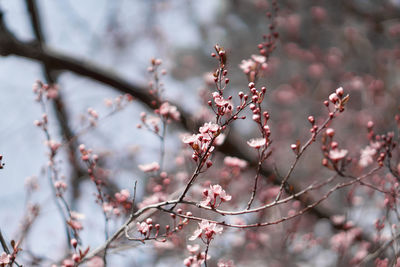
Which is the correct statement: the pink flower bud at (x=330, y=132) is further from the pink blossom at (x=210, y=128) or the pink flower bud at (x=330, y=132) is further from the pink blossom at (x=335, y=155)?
the pink blossom at (x=210, y=128)

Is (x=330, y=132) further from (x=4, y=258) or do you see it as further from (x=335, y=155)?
(x=4, y=258)

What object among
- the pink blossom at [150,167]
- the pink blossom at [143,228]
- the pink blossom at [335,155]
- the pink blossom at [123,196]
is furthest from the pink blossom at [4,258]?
the pink blossom at [335,155]

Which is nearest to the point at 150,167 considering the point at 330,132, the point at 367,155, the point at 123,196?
the point at 123,196

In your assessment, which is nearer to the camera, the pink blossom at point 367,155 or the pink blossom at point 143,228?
the pink blossom at point 143,228

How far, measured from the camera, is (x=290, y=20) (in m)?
8.91

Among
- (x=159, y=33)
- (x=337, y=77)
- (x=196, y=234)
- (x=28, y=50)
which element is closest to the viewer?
(x=196, y=234)

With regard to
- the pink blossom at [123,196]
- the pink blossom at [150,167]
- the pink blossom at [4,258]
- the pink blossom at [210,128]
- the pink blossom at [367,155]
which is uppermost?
the pink blossom at [367,155]

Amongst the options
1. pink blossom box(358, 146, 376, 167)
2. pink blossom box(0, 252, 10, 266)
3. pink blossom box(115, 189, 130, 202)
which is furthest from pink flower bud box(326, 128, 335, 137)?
pink blossom box(0, 252, 10, 266)

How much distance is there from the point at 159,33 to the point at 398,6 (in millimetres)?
6278

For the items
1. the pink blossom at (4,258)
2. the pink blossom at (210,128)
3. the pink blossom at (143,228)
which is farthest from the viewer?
the pink blossom at (143,228)

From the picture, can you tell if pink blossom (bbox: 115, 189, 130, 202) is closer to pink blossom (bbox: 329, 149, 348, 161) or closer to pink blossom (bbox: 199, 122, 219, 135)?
pink blossom (bbox: 199, 122, 219, 135)

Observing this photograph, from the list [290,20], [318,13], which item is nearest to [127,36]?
[290,20]

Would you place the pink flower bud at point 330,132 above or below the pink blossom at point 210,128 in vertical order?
above

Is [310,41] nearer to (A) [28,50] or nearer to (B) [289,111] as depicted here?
(B) [289,111]
